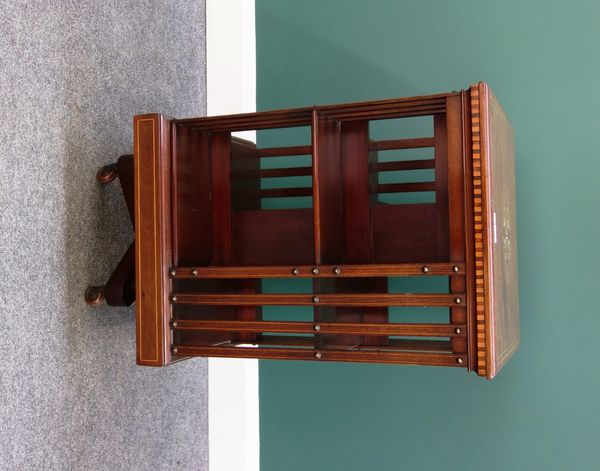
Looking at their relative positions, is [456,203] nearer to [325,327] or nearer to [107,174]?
[325,327]

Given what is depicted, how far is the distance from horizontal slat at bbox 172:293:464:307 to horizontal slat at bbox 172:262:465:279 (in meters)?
0.03

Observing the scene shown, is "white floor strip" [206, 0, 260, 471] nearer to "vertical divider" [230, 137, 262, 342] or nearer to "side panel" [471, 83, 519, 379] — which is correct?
"vertical divider" [230, 137, 262, 342]

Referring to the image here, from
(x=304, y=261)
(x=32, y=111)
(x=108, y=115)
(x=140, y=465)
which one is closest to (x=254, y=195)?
(x=304, y=261)

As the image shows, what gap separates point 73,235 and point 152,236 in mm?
195

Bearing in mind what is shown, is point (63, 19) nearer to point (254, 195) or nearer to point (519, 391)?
point (254, 195)

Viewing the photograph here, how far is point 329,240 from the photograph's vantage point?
1156mm

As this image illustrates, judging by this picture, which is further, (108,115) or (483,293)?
(108,115)

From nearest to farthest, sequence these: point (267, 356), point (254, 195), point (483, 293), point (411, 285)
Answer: point (483, 293) < point (267, 356) < point (254, 195) < point (411, 285)

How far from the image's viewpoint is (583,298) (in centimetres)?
141

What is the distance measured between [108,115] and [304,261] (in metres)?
0.48

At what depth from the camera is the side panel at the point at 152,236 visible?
1157mm

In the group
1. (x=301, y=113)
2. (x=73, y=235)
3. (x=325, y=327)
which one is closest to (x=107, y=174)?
(x=73, y=235)

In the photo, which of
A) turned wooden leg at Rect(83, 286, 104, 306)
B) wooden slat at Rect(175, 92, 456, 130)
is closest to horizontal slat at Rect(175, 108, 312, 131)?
wooden slat at Rect(175, 92, 456, 130)

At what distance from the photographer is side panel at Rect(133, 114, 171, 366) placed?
45.6 inches
